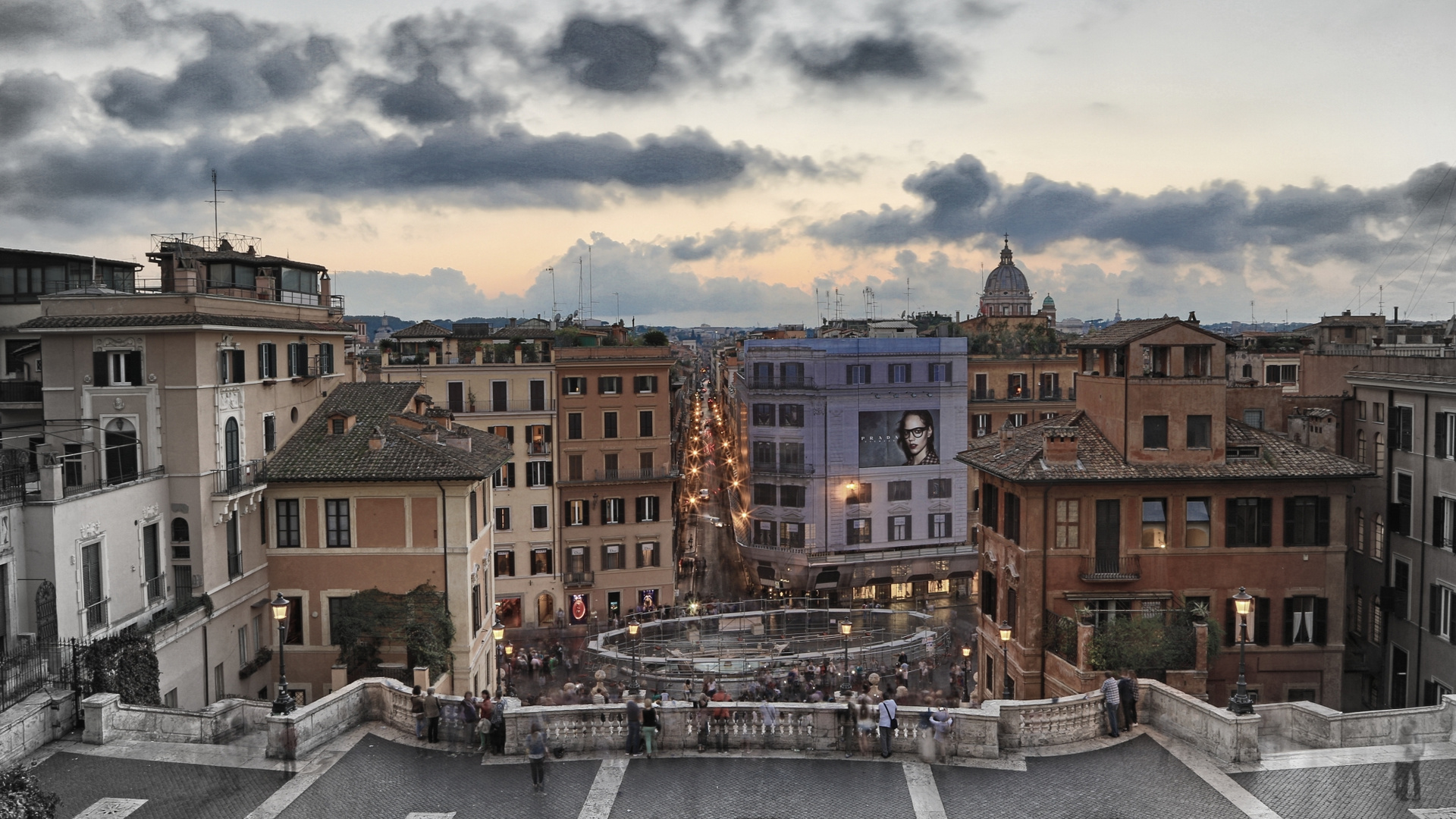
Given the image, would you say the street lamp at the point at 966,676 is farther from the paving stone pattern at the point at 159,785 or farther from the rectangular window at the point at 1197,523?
the paving stone pattern at the point at 159,785

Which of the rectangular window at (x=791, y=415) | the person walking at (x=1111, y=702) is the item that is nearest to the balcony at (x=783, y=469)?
the rectangular window at (x=791, y=415)

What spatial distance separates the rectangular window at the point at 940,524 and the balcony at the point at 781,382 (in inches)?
474

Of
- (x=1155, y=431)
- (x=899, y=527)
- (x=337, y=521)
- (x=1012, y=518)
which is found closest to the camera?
(x=1155, y=431)

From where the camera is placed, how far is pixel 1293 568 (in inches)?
1339

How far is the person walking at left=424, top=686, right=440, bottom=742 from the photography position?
23141 millimetres

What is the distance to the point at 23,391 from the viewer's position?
124 feet

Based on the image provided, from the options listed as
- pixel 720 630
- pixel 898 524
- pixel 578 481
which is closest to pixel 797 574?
pixel 898 524

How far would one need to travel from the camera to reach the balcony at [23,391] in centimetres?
3781

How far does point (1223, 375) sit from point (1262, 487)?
4.00m

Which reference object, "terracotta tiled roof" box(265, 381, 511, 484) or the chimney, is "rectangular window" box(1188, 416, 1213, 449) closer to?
the chimney

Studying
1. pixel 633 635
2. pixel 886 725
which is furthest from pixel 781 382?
pixel 886 725

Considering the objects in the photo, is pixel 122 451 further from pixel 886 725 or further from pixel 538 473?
pixel 538 473

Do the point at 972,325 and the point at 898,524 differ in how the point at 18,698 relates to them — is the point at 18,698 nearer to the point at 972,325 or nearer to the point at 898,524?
the point at 898,524

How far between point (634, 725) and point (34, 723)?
13.3 m
